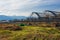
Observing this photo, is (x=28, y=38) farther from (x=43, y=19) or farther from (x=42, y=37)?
(x=43, y=19)

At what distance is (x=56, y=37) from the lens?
15125mm

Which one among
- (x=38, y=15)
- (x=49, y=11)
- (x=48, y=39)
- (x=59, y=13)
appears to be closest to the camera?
(x=48, y=39)

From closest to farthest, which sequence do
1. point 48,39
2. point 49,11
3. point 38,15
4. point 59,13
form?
1. point 48,39
2. point 59,13
3. point 49,11
4. point 38,15

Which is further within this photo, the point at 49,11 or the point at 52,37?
the point at 49,11

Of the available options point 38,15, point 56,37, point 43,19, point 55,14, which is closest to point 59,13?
point 55,14

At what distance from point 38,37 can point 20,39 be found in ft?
4.48

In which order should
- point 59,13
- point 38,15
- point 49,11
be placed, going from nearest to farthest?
point 59,13, point 49,11, point 38,15

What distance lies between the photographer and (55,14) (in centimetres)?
3588

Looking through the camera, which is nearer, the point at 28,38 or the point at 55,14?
the point at 28,38

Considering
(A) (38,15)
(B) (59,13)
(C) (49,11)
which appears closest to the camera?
(B) (59,13)

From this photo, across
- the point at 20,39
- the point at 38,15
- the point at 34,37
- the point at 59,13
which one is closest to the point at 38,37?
the point at 34,37

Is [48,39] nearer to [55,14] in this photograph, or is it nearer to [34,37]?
[34,37]

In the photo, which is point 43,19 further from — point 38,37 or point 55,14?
point 38,37

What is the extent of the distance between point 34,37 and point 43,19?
22459mm
